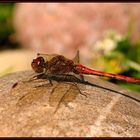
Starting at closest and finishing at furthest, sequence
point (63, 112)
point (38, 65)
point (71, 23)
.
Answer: point (63, 112) → point (38, 65) → point (71, 23)

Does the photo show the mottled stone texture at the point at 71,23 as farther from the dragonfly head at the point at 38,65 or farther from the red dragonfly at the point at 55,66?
→ the dragonfly head at the point at 38,65

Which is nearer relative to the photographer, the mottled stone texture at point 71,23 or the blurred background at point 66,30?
the blurred background at point 66,30

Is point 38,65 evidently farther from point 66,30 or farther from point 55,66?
point 66,30

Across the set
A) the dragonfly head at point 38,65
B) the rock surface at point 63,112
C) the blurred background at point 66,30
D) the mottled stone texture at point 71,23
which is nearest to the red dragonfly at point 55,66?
the dragonfly head at point 38,65

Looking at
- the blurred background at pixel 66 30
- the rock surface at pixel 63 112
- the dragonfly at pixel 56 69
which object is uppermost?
the dragonfly at pixel 56 69

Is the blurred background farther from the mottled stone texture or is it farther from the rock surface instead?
the rock surface

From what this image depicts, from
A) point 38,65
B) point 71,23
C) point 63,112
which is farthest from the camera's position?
point 71,23

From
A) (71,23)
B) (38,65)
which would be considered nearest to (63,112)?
(38,65)
